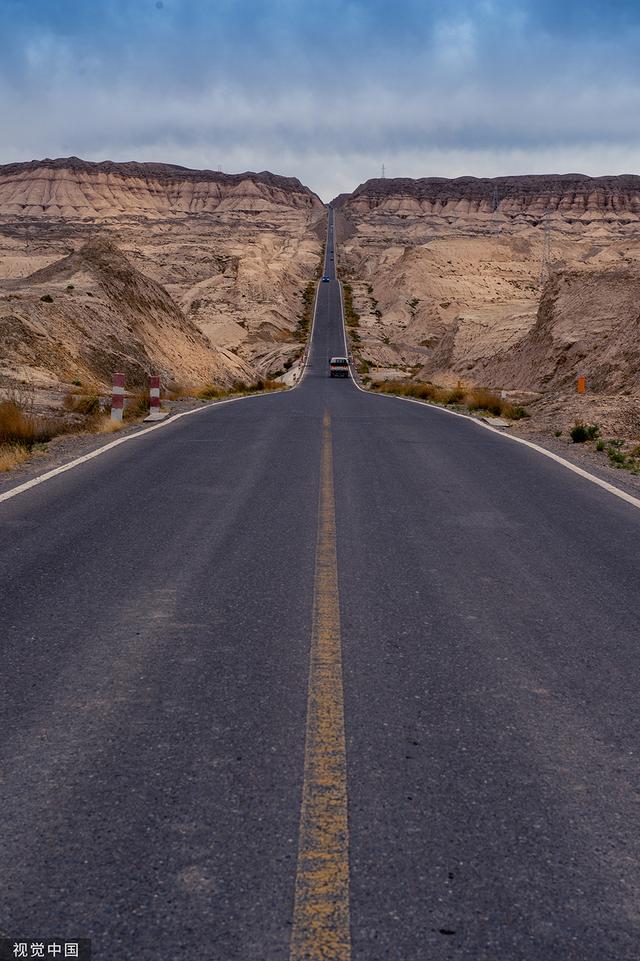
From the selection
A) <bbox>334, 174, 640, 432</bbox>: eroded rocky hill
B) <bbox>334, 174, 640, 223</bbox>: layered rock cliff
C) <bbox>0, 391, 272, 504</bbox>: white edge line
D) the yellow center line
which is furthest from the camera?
<bbox>334, 174, 640, 223</bbox>: layered rock cliff

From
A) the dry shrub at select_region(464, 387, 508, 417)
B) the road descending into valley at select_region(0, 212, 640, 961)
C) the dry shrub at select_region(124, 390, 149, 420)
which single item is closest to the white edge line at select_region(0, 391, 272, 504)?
the dry shrub at select_region(124, 390, 149, 420)

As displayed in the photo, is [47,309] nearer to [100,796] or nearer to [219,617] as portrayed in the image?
[219,617]

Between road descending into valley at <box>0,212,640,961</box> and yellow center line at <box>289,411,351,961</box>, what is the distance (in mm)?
10

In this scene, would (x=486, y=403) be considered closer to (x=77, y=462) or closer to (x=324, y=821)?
(x=77, y=462)

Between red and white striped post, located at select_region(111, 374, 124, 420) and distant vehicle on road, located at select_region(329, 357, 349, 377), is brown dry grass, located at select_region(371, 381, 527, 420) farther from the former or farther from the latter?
distant vehicle on road, located at select_region(329, 357, 349, 377)

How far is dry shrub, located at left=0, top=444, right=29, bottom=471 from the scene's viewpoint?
37.0 ft

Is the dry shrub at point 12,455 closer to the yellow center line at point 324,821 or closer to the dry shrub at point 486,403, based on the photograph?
the yellow center line at point 324,821

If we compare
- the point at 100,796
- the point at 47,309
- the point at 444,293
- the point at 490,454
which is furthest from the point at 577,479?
the point at 444,293

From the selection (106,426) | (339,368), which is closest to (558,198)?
(339,368)

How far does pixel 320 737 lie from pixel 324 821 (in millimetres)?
667

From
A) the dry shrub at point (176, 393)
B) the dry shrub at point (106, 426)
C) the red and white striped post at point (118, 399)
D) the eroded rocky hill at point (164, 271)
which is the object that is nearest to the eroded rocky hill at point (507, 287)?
the eroded rocky hill at point (164, 271)

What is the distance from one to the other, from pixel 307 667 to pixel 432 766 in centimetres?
116

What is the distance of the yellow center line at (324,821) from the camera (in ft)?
8.15

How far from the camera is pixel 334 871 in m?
2.77
